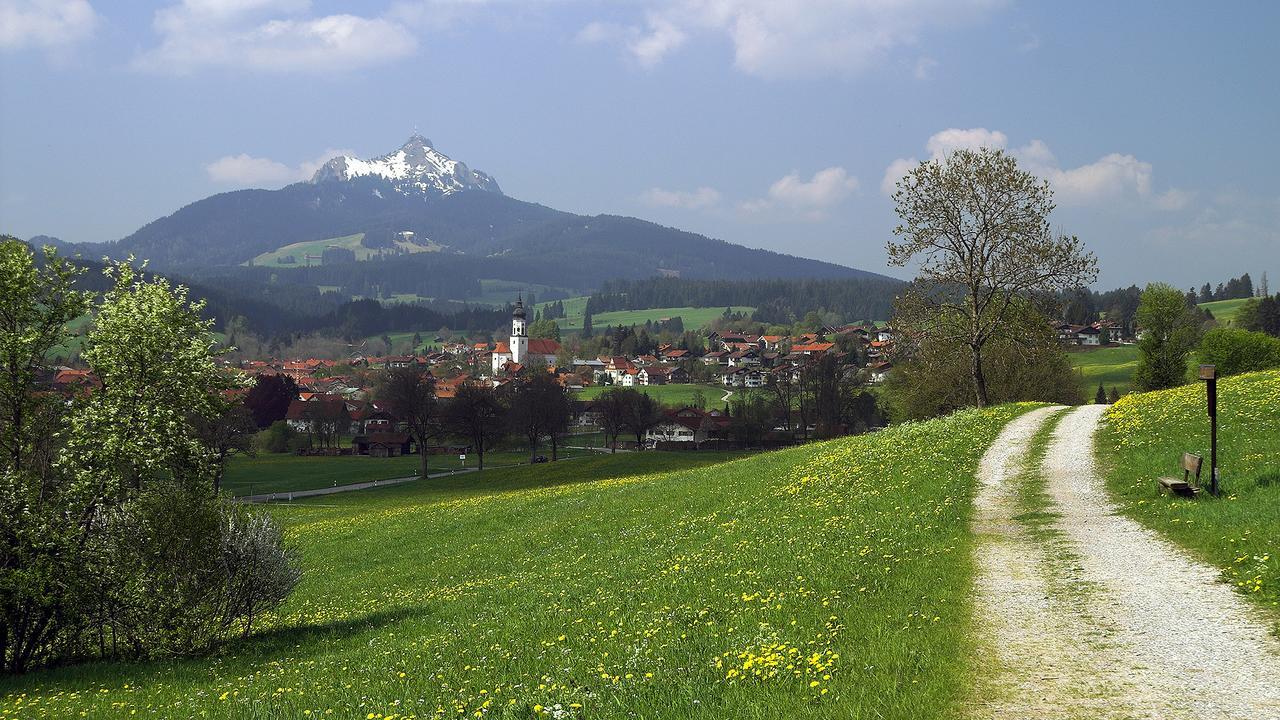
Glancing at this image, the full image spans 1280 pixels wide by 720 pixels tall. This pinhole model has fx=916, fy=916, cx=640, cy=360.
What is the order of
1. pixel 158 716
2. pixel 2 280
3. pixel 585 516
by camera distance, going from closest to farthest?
pixel 158 716 → pixel 2 280 → pixel 585 516

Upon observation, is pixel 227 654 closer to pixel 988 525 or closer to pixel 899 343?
pixel 988 525

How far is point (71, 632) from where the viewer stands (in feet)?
73.2

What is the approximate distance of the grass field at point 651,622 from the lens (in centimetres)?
1159

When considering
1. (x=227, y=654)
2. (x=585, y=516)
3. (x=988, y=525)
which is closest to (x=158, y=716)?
(x=227, y=654)

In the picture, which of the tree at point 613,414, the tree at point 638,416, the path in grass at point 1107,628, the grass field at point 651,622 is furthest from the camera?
the tree at point 638,416

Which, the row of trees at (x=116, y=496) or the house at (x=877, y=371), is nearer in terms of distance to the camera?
the row of trees at (x=116, y=496)

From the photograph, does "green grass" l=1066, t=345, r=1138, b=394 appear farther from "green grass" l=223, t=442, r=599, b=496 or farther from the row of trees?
the row of trees

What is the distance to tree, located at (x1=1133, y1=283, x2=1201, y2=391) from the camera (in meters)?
95.9

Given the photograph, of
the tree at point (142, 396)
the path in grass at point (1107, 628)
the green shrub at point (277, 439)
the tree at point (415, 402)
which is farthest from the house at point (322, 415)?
the path in grass at point (1107, 628)

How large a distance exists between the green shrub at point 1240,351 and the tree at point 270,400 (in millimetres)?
154900

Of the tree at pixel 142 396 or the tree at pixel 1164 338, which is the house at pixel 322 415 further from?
the tree at pixel 142 396

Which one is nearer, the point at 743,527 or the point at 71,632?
the point at 71,632

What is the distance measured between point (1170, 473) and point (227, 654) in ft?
80.1

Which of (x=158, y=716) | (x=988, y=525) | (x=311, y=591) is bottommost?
(x=311, y=591)
